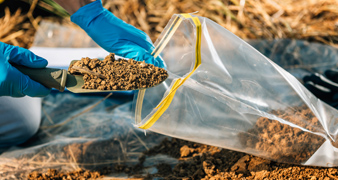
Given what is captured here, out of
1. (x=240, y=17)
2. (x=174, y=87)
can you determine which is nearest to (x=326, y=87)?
(x=174, y=87)

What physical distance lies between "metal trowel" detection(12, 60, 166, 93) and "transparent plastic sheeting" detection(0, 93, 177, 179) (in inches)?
10.9

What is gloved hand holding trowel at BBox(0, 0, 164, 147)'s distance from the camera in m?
0.94

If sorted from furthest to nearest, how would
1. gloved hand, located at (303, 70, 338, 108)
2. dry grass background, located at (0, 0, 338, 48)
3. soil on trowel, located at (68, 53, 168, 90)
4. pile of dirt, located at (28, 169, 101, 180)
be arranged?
dry grass background, located at (0, 0, 338, 48)
gloved hand, located at (303, 70, 338, 108)
pile of dirt, located at (28, 169, 101, 180)
soil on trowel, located at (68, 53, 168, 90)

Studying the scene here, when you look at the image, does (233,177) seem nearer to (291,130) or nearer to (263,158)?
(263,158)

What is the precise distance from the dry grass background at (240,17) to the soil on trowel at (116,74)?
1129mm

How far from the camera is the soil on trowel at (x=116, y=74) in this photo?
2.98ft

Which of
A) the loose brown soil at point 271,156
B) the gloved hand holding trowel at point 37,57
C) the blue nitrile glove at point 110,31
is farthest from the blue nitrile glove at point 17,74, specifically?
the loose brown soil at point 271,156

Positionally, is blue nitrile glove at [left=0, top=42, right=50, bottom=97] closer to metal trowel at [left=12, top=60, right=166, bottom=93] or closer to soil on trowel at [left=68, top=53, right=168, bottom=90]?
metal trowel at [left=12, top=60, right=166, bottom=93]

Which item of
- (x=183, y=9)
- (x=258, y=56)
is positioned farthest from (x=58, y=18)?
(x=258, y=56)

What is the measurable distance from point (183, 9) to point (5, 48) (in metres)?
1.46

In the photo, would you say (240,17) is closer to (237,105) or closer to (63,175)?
(237,105)

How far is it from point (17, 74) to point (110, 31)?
1.23 ft

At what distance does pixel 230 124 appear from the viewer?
3.29ft

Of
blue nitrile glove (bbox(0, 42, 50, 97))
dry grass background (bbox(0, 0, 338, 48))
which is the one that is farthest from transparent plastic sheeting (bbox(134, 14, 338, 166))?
dry grass background (bbox(0, 0, 338, 48))
